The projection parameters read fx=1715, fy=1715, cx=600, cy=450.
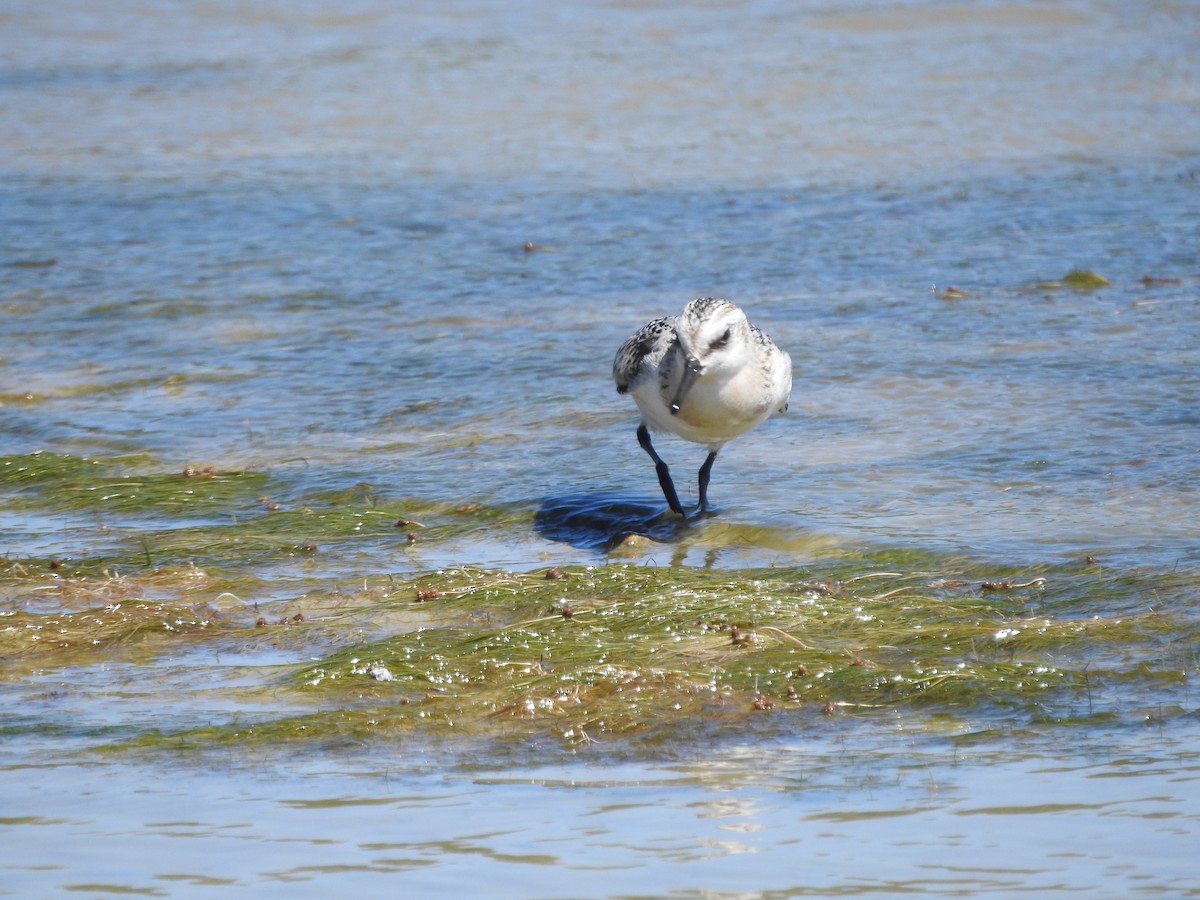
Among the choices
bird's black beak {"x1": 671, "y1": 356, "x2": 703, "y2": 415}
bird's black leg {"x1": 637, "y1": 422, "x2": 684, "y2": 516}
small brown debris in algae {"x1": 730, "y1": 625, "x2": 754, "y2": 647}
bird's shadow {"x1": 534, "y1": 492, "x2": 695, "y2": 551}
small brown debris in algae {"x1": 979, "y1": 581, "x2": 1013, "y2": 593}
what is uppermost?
bird's black beak {"x1": 671, "y1": 356, "x2": 703, "y2": 415}

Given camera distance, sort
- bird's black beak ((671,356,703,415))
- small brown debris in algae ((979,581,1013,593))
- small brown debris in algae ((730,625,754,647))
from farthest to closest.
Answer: bird's black beak ((671,356,703,415)) → small brown debris in algae ((979,581,1013,593)) → small brown debris in algae ((730,625,754,647))

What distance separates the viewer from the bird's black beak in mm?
7430

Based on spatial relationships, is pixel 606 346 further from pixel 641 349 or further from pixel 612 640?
pixel 612 640

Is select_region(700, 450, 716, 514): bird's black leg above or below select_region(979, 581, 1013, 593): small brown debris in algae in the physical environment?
above

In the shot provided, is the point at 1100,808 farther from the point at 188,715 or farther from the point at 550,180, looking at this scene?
the point at 550,180

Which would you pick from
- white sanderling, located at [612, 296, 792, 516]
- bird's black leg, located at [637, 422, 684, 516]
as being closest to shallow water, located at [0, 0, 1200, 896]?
bird's black leg, located at [637, 422, 684, 516]

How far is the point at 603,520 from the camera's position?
26.4 feet

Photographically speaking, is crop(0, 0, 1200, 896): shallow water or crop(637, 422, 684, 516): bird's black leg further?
crop(637, 422, 684, 516): bird's black leg

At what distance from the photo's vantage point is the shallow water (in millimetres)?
4500

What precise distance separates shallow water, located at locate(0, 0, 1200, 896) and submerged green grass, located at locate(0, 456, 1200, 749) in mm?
169

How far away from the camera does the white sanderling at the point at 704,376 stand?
7449 millimetres

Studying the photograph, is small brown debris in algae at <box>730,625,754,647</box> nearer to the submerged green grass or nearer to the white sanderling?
the submerged green grass

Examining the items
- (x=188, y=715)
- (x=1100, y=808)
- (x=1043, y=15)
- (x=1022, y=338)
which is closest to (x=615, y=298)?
(x=1022, y=338)

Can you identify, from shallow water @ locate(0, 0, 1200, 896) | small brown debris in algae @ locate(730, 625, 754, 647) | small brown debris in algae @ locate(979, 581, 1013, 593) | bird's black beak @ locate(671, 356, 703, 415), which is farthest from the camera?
bird's black beak @ locate(671, 356, 703, 415)
